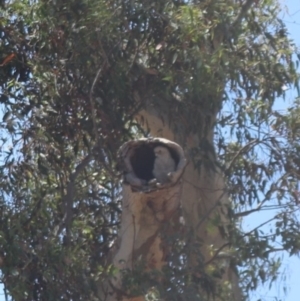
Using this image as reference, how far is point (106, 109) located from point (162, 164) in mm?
1765

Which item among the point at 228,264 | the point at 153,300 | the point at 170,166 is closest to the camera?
the point at 170,166

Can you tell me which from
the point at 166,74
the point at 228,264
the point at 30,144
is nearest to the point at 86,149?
the point at 30,144

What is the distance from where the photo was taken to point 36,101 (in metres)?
9.64

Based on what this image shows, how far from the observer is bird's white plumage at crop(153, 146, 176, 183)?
7.80 meters

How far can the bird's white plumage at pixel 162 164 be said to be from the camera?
7.80 metres

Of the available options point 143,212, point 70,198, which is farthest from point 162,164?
point 70,198

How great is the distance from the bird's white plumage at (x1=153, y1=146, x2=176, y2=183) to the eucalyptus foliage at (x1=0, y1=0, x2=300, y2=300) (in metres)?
1.17

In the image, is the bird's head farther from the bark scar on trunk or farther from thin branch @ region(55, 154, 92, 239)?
thin branch @ region(55, 154, 92, 239)

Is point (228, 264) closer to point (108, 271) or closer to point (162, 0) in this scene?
point (108, 271)

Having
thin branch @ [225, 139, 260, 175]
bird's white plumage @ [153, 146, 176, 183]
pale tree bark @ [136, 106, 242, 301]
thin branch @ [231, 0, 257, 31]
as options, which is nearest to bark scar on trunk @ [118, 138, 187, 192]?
bird's white plumage @ [153, 146, 176, 183]

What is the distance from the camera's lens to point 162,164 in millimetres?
7852

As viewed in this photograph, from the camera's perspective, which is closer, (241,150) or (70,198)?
(70,198)

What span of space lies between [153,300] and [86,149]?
2.00 m

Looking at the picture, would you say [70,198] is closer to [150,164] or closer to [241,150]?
[241,150]
